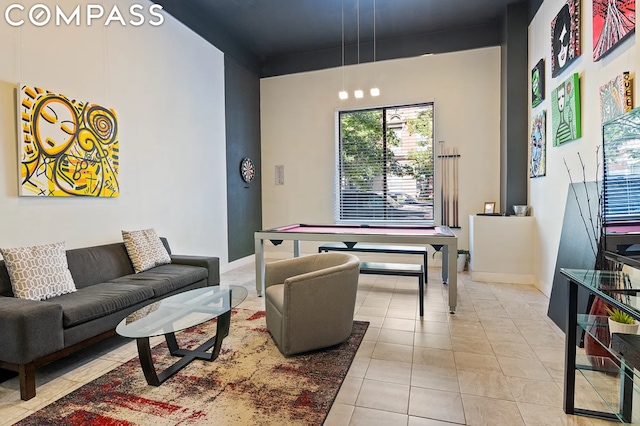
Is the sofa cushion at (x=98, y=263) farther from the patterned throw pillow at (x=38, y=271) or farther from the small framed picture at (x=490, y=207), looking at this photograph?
the small framed picture at (x=490, y=207)

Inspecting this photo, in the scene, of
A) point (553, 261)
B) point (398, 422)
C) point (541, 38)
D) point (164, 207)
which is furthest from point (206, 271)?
point (541, 38)

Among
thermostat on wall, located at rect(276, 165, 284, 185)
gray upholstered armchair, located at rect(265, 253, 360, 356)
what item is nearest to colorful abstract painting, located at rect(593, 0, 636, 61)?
gray upholstered armchair, located at rect(265, 253, 360, 356)

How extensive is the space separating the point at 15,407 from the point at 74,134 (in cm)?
241

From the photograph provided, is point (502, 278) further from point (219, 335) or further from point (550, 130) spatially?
point (219, 335)

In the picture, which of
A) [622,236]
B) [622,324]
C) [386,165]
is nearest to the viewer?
[622,324]

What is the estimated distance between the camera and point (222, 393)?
2.13 metres

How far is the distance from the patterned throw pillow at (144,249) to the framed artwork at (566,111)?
15.1ft

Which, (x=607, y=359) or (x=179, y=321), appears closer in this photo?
(x=607, y=359)

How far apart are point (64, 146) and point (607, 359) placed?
4552mm

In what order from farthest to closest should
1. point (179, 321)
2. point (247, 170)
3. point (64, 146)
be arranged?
point (247, 170)
point (64, 146)
point (179, 321)

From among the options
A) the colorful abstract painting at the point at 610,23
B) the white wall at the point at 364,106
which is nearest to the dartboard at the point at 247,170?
the white wall at the point at 364,106

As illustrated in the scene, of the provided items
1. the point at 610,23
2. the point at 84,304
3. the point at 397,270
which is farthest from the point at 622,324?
the point at 84,304

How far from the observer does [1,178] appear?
2768 mm

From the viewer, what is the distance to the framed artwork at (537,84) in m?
4.32
